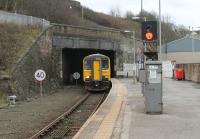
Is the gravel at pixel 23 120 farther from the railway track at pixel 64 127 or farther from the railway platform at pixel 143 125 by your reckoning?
the railway platform at pixel 143 125

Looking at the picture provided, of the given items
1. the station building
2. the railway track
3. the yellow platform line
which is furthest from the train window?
the station building

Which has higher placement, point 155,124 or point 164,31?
point 164,31

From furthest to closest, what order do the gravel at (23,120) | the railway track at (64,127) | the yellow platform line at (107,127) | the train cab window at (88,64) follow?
the train cab window at (88,64)
the gravel at (23,120)
the railway track at (64,127)
the yellow platform line at (107,127)

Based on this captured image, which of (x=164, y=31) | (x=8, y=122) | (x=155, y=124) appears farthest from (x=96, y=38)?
(x=164, y=31)

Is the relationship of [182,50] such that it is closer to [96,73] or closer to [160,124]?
[96,73]

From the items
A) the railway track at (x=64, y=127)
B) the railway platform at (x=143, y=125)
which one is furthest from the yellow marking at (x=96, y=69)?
the railway platform at (x=143, y=125)

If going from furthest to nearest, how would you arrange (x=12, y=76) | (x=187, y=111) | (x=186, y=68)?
(x=186, y=68), (x=12, y=76), (x=187, y=111)

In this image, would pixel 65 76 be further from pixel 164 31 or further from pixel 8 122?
pixel 164 31

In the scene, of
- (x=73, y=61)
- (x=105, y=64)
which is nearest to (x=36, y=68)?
(x=105, y=64)

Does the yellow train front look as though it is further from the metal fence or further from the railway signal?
the railway signal

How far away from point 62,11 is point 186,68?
1648 inches

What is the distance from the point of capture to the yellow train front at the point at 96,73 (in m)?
44.4

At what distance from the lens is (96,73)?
44719mm

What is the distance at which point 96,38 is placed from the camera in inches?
2518
